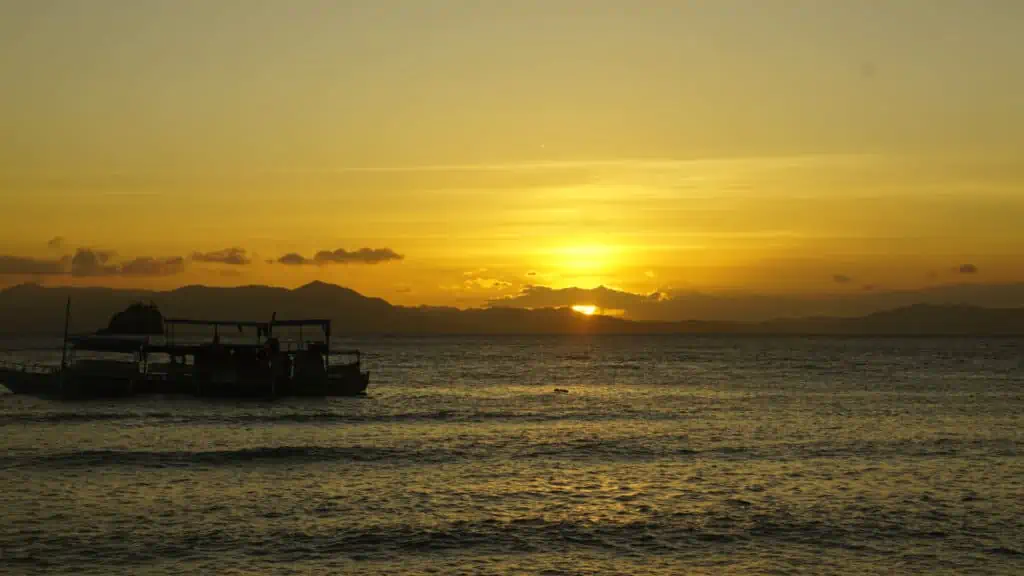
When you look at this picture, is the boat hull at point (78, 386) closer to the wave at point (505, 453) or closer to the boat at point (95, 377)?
the boat at point (95, 377)

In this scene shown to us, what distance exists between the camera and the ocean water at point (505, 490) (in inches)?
1167

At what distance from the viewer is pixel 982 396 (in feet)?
319

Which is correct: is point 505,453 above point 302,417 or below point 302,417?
above

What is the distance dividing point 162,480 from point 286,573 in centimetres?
1741

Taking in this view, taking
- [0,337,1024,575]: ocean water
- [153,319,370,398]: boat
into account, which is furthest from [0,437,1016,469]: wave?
[153,319,370,398]: boat

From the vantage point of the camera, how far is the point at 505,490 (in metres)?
40.7

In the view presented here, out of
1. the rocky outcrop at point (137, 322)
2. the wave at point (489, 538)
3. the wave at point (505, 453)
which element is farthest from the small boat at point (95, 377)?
the wave at point (489, 538)

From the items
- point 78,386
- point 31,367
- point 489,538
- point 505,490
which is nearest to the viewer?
point 489,538

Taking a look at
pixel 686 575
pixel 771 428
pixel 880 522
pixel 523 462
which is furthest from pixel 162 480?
pixel 771 428

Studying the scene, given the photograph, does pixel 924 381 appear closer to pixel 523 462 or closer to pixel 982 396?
pixel 982 396

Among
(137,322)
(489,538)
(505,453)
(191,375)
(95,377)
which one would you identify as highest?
(137,322)

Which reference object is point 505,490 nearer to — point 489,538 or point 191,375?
point 489,538

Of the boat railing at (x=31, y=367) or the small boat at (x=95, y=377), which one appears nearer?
the small boat at (x=95, y=377)

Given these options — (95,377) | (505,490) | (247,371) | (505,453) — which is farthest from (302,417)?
(505,490)
